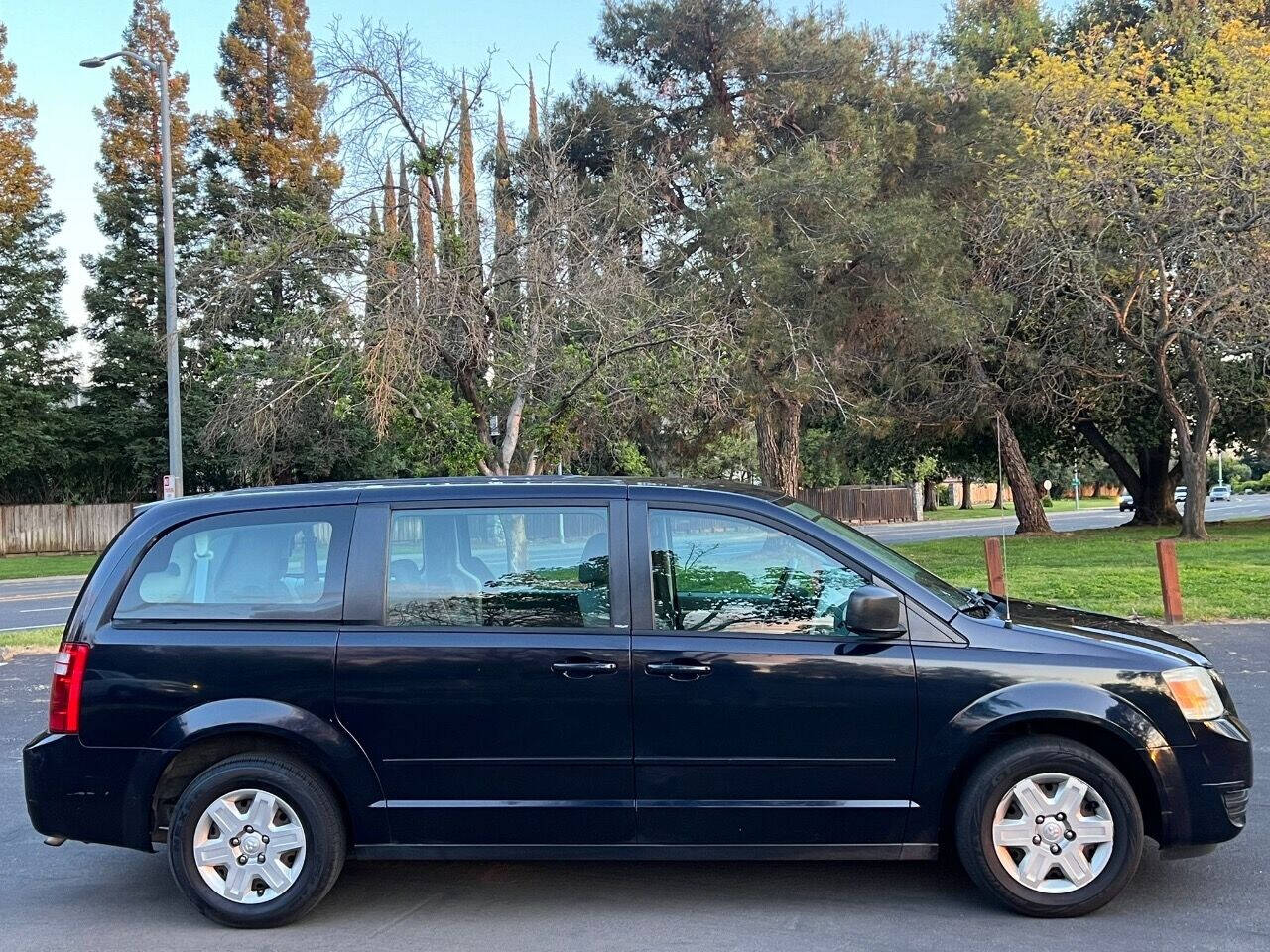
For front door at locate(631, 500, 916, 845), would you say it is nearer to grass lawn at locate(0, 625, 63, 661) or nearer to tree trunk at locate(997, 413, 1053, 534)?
grass lawn at locate(0, 625, 63, 661)

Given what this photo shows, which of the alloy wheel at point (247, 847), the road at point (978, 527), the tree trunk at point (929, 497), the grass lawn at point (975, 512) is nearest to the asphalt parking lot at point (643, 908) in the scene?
the alloy wheel at point (247, 847)

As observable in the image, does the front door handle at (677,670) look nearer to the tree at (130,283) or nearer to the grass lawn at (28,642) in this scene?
the grass lawn at (28,642)

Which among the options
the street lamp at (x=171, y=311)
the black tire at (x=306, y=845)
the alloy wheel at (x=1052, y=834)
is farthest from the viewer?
the street lamp at (x=171, y=311)

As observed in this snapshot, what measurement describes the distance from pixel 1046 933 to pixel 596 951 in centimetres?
177

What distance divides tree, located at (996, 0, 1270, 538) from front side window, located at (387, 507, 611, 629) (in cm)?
1795

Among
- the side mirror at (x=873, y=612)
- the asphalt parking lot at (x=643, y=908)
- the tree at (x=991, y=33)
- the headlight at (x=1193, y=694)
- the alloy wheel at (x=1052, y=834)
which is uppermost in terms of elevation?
the tree at (x=991, y=33)

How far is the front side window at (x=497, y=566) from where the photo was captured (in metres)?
4.66

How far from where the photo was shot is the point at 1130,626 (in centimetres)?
517

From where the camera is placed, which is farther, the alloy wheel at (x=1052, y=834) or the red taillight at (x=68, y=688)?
the red taillight at (x=68, y=688)

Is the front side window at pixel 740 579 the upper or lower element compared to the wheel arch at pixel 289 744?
upper

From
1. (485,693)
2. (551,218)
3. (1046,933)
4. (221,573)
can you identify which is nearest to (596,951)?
(485,693)

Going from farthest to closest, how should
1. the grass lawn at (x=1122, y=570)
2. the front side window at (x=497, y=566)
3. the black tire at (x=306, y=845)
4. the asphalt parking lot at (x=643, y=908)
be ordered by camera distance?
1. the grass lawn at (x=1122, y=570)
2. the front side window at (x=497, y=566)
3. the black tire at (x=306, y=845)
4. the asphalt parking lot at (x=643, y=908)

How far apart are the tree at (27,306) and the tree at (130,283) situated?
43.1 inches

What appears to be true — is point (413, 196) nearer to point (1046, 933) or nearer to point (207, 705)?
point (207, 705)
